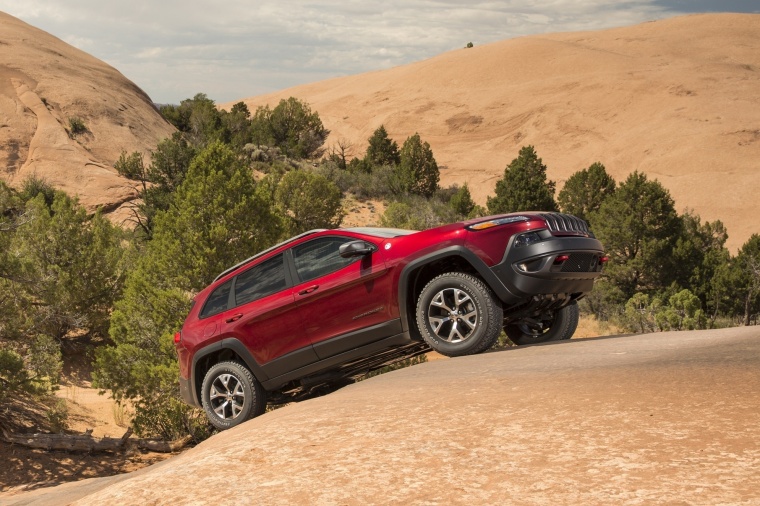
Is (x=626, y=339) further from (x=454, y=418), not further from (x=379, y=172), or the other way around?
(x=379, y=172)

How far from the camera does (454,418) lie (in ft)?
17.8

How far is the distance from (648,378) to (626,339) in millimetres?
2764

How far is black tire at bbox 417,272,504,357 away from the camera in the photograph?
750 cm

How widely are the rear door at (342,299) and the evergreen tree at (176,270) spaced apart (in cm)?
1180

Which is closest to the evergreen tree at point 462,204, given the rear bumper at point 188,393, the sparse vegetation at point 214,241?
the sparse vegetation at point 214,241

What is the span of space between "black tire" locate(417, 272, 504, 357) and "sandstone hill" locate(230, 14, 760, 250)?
55176mm

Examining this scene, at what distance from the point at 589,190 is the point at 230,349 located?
41380mm

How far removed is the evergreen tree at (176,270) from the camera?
63.9 ft

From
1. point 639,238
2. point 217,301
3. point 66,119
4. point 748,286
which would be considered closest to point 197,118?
point 66,119

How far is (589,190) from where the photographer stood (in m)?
47.2

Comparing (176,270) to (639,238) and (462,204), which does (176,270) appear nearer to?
(639,238)

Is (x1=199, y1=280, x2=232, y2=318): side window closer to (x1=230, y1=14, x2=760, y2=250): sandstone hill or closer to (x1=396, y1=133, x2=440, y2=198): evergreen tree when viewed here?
(x1=396, y1=133, x2=440, y2=198): evergreen tree

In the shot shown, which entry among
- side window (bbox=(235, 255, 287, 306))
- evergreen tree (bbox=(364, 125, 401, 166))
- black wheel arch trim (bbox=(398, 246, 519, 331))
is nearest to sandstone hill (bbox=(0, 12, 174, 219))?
evergreen tree (bbox=(364, 125, 401, 166))

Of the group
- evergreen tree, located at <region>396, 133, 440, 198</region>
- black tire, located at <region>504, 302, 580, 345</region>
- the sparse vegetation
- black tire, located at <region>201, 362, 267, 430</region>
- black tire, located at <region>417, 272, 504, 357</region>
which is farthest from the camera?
evergreen tree, located at <region>396, 133, 440, 198</region>
